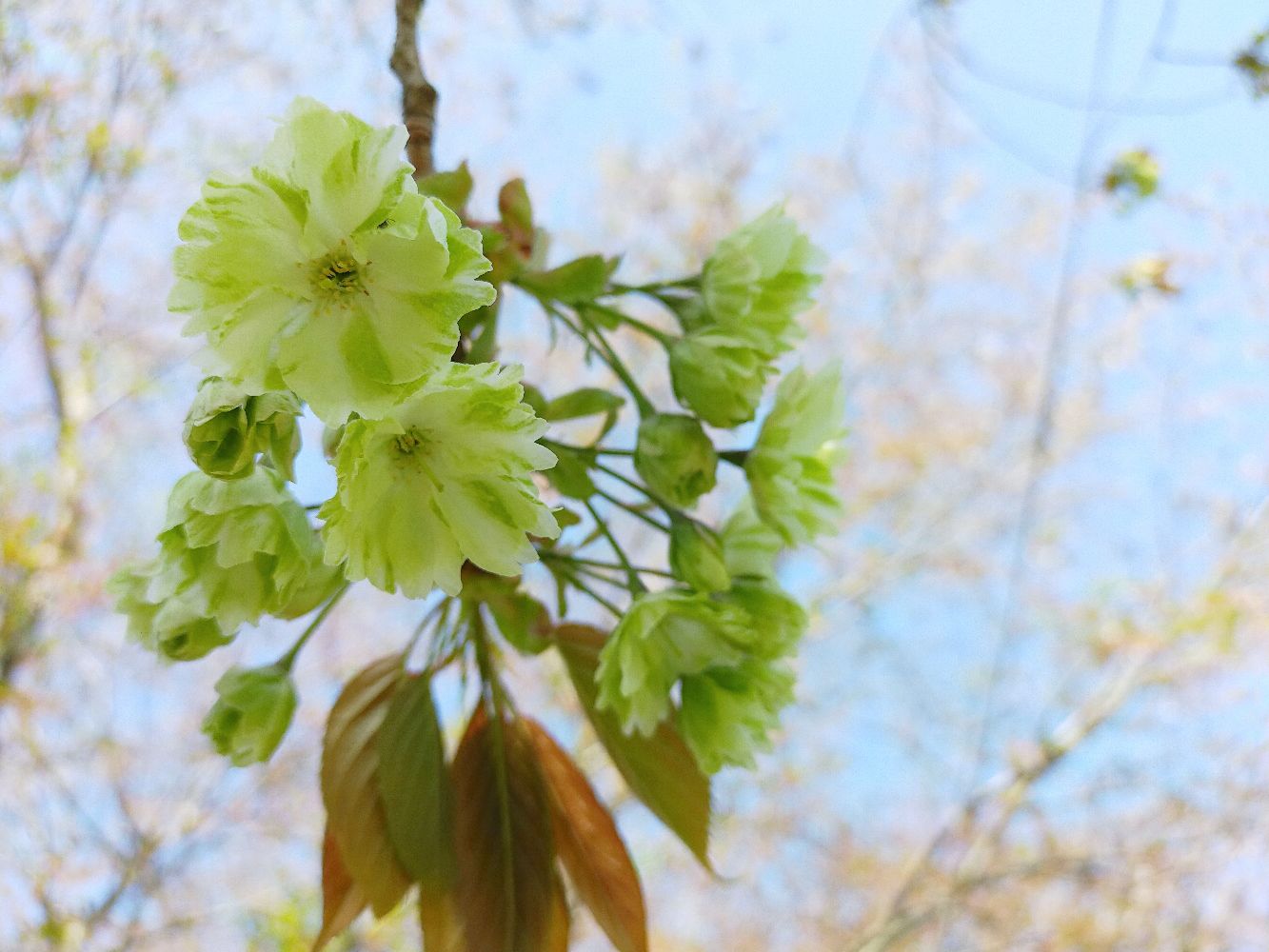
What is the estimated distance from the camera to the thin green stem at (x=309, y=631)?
654mm

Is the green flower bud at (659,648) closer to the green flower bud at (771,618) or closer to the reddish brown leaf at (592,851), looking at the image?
the green flower bud at (771,618)

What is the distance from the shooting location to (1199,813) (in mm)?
3418

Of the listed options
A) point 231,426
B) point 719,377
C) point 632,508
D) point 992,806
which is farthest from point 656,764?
point 992,806

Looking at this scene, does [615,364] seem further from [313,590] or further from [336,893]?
[336,893]

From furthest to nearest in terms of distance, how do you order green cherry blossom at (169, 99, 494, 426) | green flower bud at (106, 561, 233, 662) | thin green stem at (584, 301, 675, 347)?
thin green stem at (584, 301, 675, 347)
green flower bud at (106, 561, 233, 662)
green cherry blossom at (169, 99, 494, 426)

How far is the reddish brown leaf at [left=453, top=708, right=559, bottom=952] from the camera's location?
68 cm

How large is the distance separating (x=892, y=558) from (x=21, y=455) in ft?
9.75

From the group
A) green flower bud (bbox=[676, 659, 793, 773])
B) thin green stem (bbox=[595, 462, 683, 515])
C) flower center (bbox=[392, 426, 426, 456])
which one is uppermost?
thin green stem (bbox=[595, 462, 683, 515])

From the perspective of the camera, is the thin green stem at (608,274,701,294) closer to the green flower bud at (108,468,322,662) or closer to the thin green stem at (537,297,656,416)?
the thin green stem at (537,297,656,416)

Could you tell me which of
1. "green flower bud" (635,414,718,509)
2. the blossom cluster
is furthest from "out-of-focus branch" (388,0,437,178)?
"green flower bud" (635,414,718,509)

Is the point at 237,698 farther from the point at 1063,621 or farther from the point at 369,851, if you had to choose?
the point at 1063,621

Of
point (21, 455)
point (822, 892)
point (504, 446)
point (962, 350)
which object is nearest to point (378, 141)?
point (504, 446)

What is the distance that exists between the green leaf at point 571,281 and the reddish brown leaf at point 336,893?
423 mm

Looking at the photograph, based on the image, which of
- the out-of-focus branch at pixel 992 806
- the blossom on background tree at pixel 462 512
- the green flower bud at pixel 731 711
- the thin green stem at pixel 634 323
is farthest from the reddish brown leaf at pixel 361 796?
the out-of-focus branch at pixel 992 806
